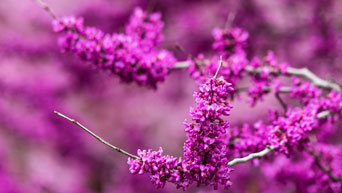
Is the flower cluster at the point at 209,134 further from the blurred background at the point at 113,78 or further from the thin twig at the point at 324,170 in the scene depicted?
the blurred background at the point at 113,78

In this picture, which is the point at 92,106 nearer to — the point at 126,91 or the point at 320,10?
the point at 126,91

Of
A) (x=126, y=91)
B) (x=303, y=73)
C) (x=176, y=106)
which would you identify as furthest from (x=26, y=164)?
(x=303, y=73)

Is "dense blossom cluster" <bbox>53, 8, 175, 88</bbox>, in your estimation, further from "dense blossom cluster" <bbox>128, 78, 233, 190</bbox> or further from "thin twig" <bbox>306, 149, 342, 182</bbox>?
"thin twig" <bbox>306, 149, 342, 182</bbox>

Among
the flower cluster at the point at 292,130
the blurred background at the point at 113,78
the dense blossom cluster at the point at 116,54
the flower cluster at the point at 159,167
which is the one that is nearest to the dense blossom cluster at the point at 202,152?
the flower cluster at the point at 159,167

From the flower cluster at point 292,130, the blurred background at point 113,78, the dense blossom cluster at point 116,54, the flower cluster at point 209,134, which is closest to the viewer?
the flower cluster at point 209,134

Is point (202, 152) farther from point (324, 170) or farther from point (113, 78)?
point (113, 78)

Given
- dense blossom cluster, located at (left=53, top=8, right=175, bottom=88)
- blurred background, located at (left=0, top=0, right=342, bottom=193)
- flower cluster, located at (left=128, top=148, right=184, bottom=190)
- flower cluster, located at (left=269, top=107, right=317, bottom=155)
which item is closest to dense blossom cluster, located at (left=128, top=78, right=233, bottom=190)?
flower cluster, located at (left=128, top=148, right=184, bottom=190)
